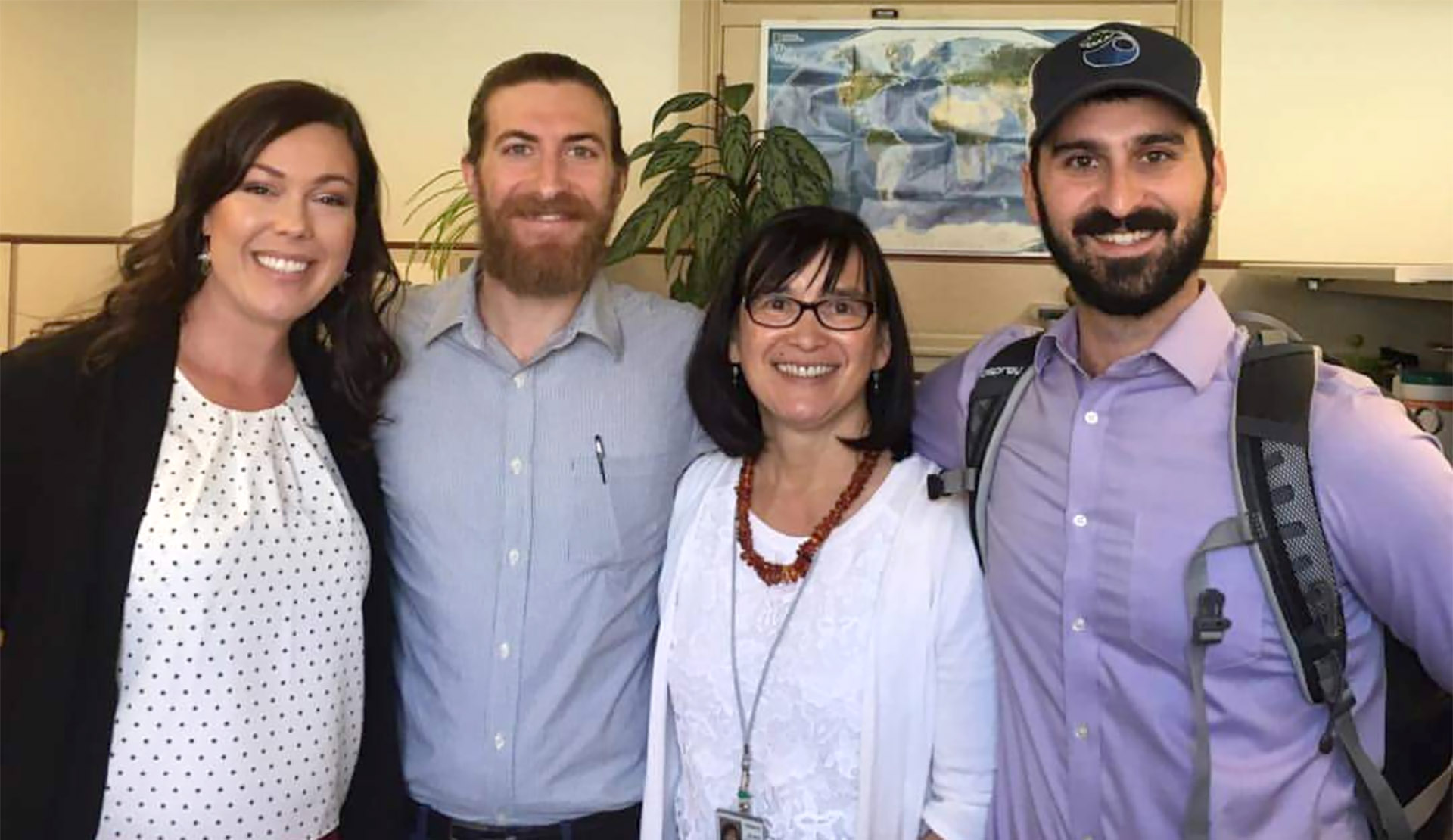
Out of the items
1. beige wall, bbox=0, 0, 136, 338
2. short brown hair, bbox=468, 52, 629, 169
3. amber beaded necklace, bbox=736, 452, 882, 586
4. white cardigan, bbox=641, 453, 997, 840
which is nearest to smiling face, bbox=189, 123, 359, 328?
short brown hair, bbox=468, 52, 629, 169

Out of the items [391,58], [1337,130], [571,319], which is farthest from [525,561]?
[1337,130]

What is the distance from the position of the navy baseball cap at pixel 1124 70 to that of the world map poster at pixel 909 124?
2.06 metres

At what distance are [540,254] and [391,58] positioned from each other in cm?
222

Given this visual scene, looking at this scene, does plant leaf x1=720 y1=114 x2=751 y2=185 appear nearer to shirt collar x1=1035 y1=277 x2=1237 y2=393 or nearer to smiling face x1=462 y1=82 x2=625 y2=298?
smiling face x1=462 y1=82 x2=625 y2=298

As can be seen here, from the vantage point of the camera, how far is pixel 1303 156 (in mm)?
3510

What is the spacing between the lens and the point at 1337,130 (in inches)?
138

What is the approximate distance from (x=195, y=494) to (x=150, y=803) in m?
0.37

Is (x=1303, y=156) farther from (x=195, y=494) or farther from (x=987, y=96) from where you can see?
(x=195, y=494)

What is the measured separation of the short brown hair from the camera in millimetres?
1917

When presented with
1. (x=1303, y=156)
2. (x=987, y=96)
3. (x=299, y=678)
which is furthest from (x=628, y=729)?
(x=1303, y=156)

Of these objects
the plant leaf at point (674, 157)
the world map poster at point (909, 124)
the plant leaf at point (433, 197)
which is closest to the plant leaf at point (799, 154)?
the plant leaf at point (674, 157)

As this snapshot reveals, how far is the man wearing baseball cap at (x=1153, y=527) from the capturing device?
1288 millimetres

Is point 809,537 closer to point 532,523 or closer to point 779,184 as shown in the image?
point 532,523

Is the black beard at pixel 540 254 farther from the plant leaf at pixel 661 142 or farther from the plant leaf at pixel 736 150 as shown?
the plant leaf at pixel 736 150
